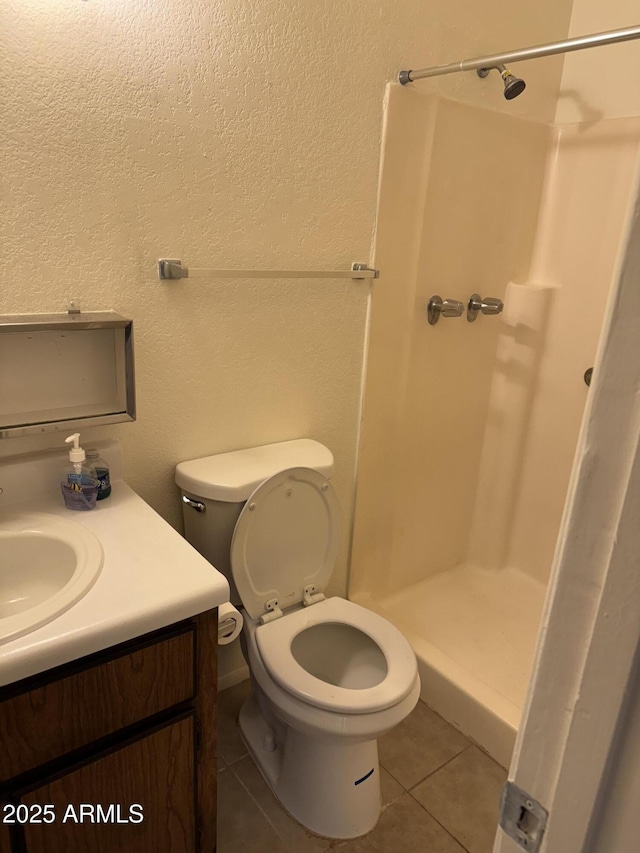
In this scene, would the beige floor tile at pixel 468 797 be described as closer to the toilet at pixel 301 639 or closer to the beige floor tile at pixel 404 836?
the beige floor tile at pixel 404 836

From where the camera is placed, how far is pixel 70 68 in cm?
117

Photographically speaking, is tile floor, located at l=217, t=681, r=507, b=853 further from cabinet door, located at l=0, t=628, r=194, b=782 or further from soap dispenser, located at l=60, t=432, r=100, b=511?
soap dispenser, located at l=60, t=432, r=100, b=511

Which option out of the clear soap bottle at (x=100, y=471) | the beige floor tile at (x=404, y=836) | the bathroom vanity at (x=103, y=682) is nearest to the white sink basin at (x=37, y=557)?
the bathroom vanity at (x=103, y=682)

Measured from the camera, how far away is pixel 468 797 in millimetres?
1609

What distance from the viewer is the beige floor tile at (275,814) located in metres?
1.46

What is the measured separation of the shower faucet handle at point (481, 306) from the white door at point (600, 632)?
175 centimetres

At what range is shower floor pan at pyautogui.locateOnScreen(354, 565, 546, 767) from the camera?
5.79ft

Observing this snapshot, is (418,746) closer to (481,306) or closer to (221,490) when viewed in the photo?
(221,490)

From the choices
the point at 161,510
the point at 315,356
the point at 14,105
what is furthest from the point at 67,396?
the point at 315,356

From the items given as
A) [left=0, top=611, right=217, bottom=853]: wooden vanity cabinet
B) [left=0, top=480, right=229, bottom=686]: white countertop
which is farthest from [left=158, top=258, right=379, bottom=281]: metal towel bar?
[left=0, top=611, right=217, bottom=853]: wooden vanity cabinet

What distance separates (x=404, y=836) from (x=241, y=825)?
0.41 metres

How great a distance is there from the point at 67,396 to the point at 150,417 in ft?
0.72

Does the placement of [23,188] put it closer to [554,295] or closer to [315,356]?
[315,356]

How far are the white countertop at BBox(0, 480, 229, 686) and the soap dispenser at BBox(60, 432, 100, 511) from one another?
0.02 m
